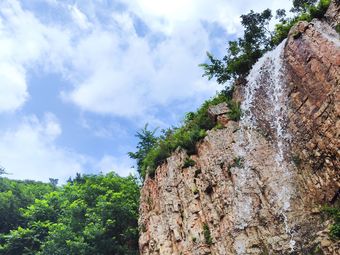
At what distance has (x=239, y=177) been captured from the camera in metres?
17.2

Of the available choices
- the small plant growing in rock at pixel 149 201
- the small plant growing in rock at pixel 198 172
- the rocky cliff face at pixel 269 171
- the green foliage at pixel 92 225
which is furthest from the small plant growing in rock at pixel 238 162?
the green foliage at pixel 92 225

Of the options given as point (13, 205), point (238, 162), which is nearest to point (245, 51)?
point (238, 162)

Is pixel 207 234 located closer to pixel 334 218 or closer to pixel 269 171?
pixel 269 171

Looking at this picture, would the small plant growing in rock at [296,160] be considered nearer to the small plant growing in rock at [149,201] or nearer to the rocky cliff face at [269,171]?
the rocky cliff face at [269,171]

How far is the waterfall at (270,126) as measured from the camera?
1541 cm

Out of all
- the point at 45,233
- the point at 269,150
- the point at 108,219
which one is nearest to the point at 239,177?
the point at 269,150

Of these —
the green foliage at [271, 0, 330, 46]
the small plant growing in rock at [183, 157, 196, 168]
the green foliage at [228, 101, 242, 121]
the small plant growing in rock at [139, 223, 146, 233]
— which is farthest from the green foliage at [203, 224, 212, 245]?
the green foliage at [271, 0, 330, 46]

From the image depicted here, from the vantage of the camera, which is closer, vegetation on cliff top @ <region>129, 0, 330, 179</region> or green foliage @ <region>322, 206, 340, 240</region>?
green foliage @ <region>322, 206, 340, 240</region>

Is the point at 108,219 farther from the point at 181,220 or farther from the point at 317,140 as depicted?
the point at 317,140

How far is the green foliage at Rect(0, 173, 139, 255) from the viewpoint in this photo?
80.0ft

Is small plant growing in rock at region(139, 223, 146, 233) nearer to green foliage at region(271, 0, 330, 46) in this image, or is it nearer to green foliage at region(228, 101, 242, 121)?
green foliage at region(228, 101, 242, 121)

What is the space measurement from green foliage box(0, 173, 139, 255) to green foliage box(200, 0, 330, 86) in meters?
11.4

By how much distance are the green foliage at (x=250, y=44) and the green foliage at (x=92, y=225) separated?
37.5ft

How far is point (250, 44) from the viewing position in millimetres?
24391
